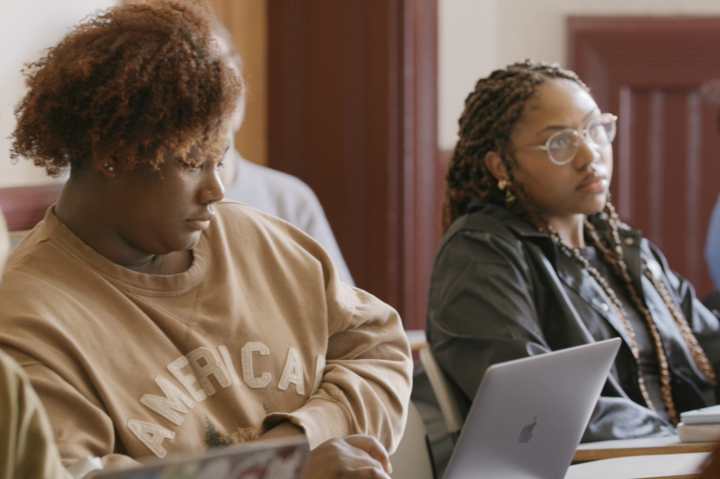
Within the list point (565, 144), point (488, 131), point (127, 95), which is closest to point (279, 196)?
point (488, 131)

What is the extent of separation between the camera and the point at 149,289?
1164 mm

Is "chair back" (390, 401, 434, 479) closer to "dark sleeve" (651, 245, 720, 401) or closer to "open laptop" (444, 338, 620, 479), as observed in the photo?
"open laptop" (444, 338, 620, 479)

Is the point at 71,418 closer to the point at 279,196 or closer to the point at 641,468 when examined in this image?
the point at 641,468

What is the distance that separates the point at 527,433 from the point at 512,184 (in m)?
0.88

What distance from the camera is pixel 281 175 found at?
8.23 feet

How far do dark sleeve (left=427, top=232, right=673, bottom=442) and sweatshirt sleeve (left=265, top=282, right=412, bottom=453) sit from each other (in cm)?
33

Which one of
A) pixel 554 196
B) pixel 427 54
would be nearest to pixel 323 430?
pixel 554 196

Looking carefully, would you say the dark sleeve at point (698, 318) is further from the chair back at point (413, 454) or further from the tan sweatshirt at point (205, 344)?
the tan sweatshirt at point (205, 344)

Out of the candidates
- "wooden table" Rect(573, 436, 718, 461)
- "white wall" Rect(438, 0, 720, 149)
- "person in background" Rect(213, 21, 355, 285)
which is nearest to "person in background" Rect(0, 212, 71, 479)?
"wooden table" Rect(573, 436, 718, 461)

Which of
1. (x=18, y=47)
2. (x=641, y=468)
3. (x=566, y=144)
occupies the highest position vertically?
(x=18, y=47)

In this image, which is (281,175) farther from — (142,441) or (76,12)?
(142,441)

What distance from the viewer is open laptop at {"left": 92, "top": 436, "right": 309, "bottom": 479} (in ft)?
2.18

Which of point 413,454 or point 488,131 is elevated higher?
point 488,131

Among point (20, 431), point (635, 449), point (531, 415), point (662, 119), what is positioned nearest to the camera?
point (20, 431)
